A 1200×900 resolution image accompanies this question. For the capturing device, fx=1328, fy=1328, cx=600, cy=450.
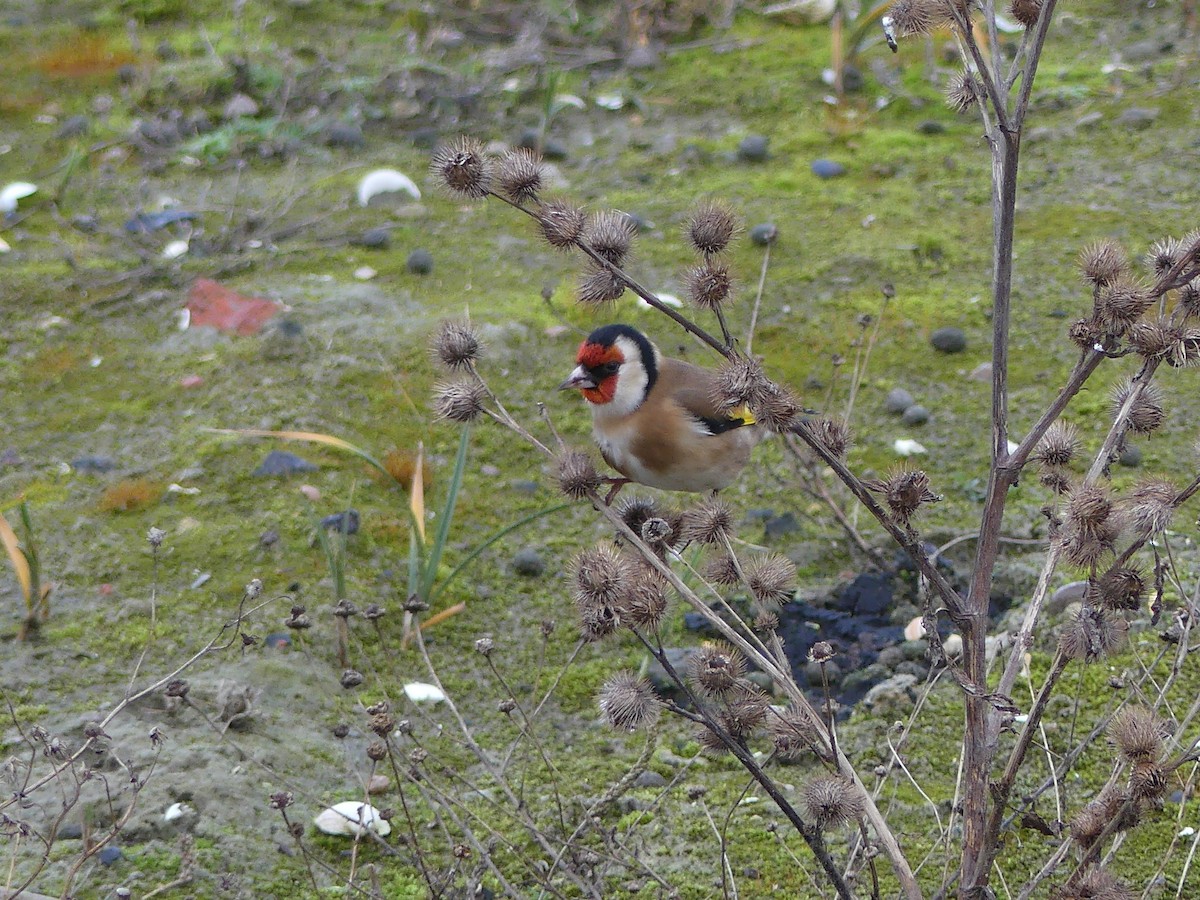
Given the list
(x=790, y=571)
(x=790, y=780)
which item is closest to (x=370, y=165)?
(x=790, y=780)

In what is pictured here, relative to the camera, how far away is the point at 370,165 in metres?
5.89

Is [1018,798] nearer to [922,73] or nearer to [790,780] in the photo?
[790,780]

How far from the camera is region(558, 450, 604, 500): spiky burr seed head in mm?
2061

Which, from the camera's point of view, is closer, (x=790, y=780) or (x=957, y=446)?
(x=790, y=780)

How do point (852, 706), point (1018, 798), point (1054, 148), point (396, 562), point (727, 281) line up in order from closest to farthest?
point (727, 281), point (1018, 798), point (852, 706), point (396, 562), point (1054, 148)

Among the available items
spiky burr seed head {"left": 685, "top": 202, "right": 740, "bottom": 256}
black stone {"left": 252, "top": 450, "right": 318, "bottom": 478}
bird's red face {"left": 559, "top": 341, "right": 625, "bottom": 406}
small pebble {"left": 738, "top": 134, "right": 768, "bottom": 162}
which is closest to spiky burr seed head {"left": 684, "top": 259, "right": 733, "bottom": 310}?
spiky burr seed head {"left": 685, "top": 202, "right": 740, "bottom": 256}

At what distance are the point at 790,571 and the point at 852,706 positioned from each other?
44.2 inches

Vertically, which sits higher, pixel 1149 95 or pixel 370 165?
pixel 1149 95

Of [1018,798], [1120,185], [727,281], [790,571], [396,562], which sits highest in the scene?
[727,281]

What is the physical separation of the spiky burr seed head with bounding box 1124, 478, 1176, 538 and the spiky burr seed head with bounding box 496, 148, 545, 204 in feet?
3.03

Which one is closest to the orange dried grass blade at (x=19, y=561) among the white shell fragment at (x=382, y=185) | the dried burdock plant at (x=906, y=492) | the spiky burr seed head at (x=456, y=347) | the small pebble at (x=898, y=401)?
the spiky burr seed head at (x=456, y=347)

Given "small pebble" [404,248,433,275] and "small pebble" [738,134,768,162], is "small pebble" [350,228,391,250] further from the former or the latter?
"small pebble" [738,134,768,162]

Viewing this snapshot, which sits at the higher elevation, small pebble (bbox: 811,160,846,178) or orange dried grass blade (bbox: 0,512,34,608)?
small pebble (bbox: 811,160,846,178)

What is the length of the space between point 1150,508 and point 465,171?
1.04 meters
